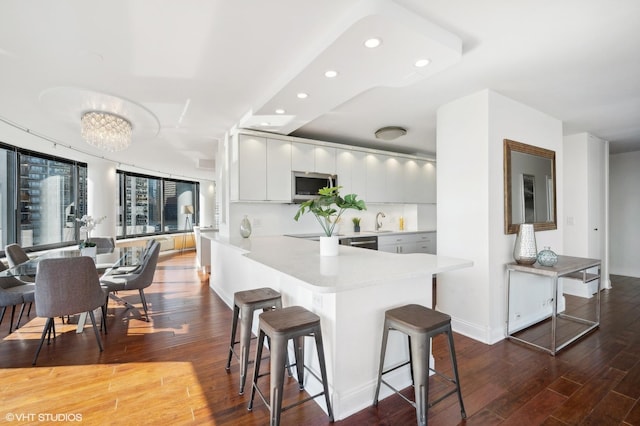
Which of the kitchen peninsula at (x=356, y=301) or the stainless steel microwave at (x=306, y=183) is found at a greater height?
the stainless steel microwave at (x=306, y=183)

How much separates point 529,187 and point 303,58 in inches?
110

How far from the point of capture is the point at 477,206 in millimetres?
2893

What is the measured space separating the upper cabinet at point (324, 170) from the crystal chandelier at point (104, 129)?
1288 millimetres

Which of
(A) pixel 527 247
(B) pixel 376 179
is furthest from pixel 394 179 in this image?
(A) pixel 527 247

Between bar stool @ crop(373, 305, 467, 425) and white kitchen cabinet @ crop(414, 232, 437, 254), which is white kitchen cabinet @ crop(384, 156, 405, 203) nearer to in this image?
white kitchen cabinet @ crop(414, 232, 437, 254)

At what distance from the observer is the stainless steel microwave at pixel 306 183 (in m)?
4.37

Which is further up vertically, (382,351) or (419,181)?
(419,181)

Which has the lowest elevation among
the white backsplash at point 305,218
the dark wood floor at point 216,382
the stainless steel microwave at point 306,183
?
the dark wood floor at point 216,382

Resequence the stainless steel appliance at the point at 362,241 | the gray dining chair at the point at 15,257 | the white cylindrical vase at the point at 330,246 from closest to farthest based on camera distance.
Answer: the white cylindrical vase at the point at 330,246
the gray dining chair at the point at 15,257
the stainless steel appliance at the point at 362,241

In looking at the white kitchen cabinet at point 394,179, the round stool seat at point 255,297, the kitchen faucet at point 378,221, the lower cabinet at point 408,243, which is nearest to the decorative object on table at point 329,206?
the round stool seat at point 255,297

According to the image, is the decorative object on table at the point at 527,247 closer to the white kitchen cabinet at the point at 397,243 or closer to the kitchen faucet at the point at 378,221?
the white kitchen cabinet at the point at 397,243

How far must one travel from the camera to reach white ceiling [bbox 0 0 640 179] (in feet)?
5.46

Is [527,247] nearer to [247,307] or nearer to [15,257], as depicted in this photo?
[247,307]

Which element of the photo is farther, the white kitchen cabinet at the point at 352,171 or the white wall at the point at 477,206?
the white kitchen cabinet at the point at 352,171
